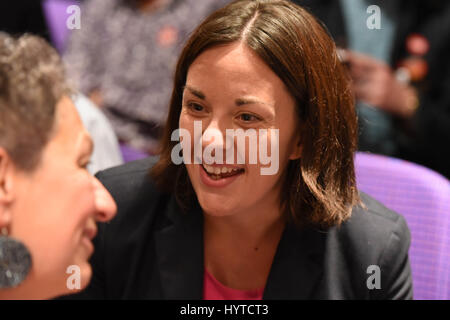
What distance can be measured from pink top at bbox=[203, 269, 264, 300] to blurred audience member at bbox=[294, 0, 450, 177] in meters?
0.89

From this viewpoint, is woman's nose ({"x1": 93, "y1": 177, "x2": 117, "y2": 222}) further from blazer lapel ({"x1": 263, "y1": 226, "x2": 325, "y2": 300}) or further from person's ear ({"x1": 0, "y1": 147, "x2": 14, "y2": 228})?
blazer lapel ({"x1": 263, "y1": 226, "x2": 325, "y2": 300})

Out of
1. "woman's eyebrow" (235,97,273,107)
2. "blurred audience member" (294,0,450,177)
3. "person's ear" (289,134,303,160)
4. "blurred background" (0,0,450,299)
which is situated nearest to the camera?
"woman's eyebrow" (235,97,273,107)

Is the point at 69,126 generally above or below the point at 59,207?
above

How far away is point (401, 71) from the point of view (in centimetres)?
214

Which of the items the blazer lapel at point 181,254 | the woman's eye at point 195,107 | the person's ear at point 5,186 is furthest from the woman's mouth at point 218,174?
the person's ear at point 5,186

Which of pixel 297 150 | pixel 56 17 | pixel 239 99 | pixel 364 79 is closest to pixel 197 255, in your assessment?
pixel 297 150

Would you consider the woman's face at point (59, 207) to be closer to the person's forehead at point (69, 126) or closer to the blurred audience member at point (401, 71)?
the person's forehead at point (69, 126)

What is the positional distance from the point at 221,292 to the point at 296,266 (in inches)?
7.6

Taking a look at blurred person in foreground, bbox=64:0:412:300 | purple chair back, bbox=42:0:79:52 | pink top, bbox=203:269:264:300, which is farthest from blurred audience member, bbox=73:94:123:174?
purple chair back, bbox=42:0:79:52

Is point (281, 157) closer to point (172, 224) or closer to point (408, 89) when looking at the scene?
point (172, 224)

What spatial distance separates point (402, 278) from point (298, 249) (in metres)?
0.24

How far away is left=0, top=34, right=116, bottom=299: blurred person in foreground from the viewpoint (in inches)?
28.8

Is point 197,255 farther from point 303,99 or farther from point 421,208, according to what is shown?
point 421,208

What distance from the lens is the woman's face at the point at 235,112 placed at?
103 cm
